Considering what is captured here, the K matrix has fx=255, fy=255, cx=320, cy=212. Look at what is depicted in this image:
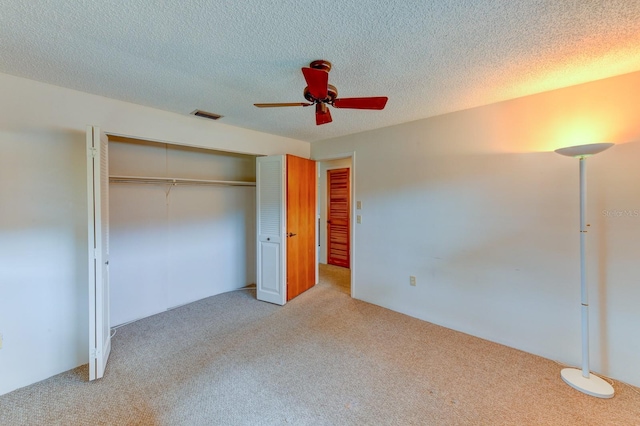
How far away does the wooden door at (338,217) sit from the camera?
17.5ft

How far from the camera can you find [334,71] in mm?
1904

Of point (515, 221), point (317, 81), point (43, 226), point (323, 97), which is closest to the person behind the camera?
point (317, 81)

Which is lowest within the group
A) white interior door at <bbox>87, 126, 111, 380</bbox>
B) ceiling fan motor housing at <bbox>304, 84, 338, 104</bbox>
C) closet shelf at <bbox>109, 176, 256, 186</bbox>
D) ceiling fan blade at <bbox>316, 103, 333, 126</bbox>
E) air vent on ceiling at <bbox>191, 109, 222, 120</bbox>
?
white interior door at <bbox>87, 126, 111, 380</bbox>

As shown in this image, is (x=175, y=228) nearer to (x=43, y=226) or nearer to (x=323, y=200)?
(x=43, y=226)

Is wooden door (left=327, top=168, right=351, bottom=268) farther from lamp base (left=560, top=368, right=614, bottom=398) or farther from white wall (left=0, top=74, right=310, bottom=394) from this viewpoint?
white wall (left=0, top=74, right=310, bottom=394)

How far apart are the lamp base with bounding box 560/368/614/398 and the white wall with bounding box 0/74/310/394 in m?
4.04

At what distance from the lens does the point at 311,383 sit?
1.99 metres

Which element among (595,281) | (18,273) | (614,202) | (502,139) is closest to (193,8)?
(18,273)

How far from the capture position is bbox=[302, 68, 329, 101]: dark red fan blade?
57.5 inches

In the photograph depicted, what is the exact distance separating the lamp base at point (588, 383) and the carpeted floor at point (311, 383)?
0.04 m

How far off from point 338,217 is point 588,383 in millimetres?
4096

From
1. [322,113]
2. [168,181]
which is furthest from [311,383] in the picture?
[168,181]

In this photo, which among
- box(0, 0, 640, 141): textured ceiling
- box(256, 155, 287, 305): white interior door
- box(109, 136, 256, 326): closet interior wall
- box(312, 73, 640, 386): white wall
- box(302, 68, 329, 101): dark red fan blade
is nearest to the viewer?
box(0, 0, 640, 141): textured ceiling

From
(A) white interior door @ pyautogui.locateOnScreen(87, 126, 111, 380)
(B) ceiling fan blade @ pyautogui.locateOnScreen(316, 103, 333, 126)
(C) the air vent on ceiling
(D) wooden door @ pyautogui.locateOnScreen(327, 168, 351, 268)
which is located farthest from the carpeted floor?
(D) wooden door @ pyautogui.locateOnScreen(327, 168, 351, 268)
